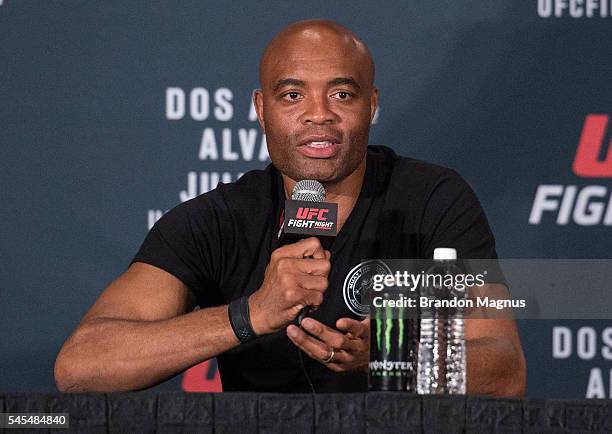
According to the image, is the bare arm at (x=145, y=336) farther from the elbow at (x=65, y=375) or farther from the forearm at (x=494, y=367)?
the forearm at (x=494, y=367)

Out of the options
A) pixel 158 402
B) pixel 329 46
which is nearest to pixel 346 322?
pixel 158 402

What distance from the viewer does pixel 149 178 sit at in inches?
97.8

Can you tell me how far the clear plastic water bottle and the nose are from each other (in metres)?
0.43

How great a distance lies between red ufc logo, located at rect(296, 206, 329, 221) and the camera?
1406mm

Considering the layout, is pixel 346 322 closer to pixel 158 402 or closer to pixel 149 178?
pixel 158 402

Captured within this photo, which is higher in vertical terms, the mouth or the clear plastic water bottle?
the mouth

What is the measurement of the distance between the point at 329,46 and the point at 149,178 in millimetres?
722

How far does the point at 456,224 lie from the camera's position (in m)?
1.94

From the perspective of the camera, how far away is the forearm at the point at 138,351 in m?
1.69

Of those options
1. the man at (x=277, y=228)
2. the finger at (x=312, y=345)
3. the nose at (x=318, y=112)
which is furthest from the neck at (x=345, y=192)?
the finger at (x=312, y=345)

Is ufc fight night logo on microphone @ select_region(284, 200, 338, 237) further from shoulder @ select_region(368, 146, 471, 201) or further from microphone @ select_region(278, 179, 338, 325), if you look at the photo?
shoulder @ select_region(368, 146, 471, 201)

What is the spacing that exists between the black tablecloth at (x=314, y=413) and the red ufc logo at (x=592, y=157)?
4.92 ft

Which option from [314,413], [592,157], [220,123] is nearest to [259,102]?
[220,123]

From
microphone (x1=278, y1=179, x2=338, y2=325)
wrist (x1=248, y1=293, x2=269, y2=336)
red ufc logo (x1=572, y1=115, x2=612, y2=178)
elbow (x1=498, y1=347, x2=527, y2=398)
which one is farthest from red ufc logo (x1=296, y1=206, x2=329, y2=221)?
red ufc logo (x1=572, y1=115, x2=612, y2=178)
